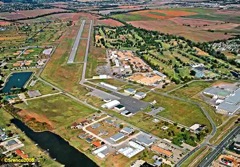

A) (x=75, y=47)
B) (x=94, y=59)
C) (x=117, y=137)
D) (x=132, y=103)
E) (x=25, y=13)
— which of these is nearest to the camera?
(x=117, y=137)

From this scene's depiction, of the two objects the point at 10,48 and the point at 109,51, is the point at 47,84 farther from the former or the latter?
the point at 10,48

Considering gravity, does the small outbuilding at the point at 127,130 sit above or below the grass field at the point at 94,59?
below

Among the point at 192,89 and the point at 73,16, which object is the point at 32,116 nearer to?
the point at 192,89

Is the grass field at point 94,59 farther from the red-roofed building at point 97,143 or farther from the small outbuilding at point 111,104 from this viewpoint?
the red-roofed building at point 97,143

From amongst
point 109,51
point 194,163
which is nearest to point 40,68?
point 109,51

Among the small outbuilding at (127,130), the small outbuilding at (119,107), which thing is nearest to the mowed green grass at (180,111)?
the small outbuilding at (119,107)

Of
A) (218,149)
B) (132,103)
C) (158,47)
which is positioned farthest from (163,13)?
(218,149)

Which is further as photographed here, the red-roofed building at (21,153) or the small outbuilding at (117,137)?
the small outbuilding at (117,137)
